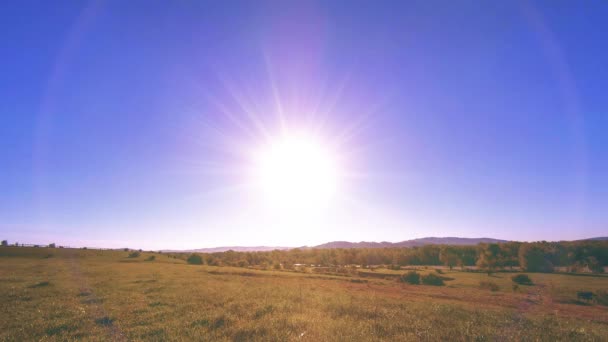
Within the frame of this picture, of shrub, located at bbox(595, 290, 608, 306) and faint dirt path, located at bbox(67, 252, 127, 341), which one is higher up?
faint dirt path, located at bbox(67, 252, 127, 341)

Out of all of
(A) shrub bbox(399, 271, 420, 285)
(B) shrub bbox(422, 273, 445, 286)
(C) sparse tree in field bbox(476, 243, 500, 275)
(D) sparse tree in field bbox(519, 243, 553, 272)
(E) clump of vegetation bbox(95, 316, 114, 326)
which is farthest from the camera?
(C) sparse tree in field bbox(476, 243, 500, 275)

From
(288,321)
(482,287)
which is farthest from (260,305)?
(482,287)

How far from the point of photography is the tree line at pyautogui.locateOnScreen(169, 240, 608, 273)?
10806 centimetres

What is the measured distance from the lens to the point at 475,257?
469 feet

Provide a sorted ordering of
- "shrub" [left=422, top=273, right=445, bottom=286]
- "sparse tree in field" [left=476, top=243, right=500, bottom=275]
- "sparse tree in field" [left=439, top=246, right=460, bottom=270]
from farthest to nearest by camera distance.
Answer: "sparse tree in field" [left=439, top=246, right=460, bottom=270] < "sparse tree in field" [left=476, top=243, right=500, bottom=275] < "shrub" [left=422, top=273, right=445, bottom=286]

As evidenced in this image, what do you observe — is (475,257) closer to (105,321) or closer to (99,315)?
(99,315)

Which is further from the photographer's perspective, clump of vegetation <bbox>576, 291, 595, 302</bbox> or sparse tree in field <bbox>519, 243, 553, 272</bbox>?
sparse tree in field <bbox>519, 243, 553, 272</bbox>

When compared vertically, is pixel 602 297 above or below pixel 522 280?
above

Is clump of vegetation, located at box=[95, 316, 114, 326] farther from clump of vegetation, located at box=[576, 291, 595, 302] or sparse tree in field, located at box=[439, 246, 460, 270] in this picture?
sparse tree in field, located at box=[439, 246, 460, 270]

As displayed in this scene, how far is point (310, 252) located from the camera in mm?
178500

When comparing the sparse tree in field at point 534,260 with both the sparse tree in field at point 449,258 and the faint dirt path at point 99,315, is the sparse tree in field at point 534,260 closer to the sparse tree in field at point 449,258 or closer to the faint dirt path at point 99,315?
the sparse tree in field at point 449,258

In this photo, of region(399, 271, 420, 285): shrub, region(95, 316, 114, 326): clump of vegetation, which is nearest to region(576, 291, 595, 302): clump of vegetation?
region(399, 271, 420, 285): shrub

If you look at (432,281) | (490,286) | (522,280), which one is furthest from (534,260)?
(432,281)

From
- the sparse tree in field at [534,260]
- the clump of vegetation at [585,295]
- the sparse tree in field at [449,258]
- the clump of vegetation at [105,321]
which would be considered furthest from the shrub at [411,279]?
the sparse tree in field at [449,258]
